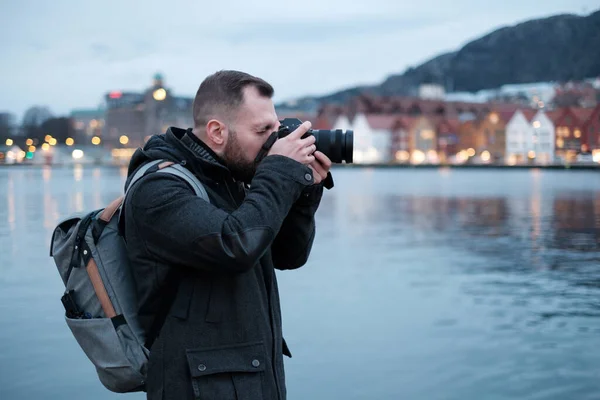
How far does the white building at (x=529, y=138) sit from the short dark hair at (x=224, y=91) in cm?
11402

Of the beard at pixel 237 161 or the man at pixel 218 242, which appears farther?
the beard at pixel 237 161

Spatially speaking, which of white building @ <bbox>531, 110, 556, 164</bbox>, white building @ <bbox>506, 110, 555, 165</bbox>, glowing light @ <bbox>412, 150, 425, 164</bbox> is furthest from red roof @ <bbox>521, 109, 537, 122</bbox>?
glowing light @ <bbox>412, 150, 425, 164</bbox>

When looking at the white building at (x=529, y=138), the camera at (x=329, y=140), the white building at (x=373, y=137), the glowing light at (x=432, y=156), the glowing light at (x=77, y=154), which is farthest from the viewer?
the glowing light at (x=77, y=154)

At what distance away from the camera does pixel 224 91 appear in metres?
2.29

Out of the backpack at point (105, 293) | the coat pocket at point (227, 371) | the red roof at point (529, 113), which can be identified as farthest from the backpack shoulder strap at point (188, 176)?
the red roof at point (529, 113)

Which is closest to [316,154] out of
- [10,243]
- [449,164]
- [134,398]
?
[134,398]

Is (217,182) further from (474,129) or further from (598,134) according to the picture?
(474,129)

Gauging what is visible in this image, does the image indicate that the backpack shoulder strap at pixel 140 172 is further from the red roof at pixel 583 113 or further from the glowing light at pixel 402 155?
the glowing light at pixel 402 155

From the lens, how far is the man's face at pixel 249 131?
7.55ft

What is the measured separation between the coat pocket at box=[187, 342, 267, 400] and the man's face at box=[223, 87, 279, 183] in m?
0.48

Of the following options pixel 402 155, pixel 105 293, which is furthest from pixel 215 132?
pixel 402 155

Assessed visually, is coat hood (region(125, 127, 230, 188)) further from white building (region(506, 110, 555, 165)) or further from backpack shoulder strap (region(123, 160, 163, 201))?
white building (region(506, 110, 555, 165))

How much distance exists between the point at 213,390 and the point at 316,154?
2.24 ft

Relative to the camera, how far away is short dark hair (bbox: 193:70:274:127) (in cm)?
229
